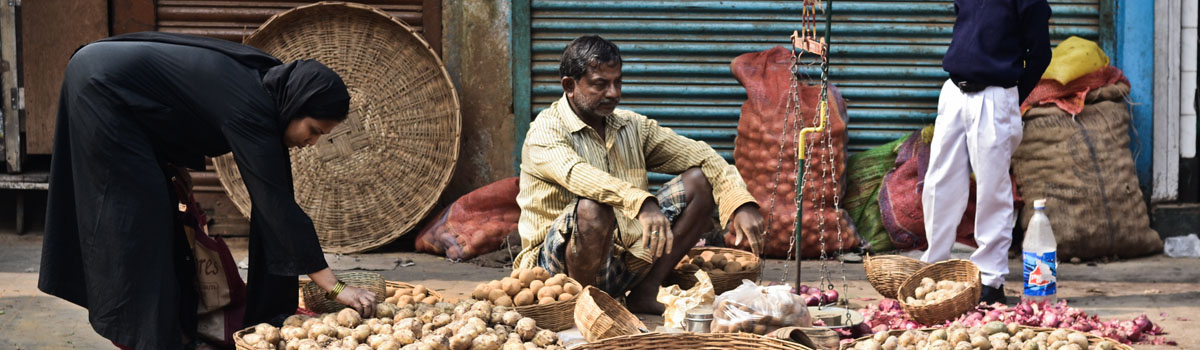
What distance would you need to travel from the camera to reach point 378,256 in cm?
602

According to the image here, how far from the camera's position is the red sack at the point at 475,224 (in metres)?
5.92

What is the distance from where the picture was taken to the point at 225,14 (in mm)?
6184

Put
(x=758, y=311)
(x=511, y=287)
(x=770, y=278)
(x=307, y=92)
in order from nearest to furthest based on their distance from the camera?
(x=307, y=92) < (x=758, y=311) < (x=511, y=287) < (x=770, y=278)

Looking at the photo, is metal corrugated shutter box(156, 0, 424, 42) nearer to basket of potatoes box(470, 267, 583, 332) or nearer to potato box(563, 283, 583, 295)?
basket of potatoes box(470, 267, 583, 332)

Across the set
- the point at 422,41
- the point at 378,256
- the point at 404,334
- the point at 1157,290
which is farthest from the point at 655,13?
the point at 404,334

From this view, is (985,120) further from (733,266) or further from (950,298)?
(733,266)

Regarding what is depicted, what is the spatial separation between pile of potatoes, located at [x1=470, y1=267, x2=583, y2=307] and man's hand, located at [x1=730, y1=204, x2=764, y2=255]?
0.58 meters

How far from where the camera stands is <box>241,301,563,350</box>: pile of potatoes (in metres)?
3.05

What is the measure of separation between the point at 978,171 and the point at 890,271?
598 mm

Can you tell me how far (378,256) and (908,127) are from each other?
9.58 feet

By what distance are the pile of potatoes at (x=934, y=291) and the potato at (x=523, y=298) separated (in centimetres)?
131

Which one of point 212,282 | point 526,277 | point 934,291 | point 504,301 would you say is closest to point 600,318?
point 504,301

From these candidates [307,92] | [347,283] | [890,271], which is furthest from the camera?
[890,271]

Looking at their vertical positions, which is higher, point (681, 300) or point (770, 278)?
point (681, 300)
